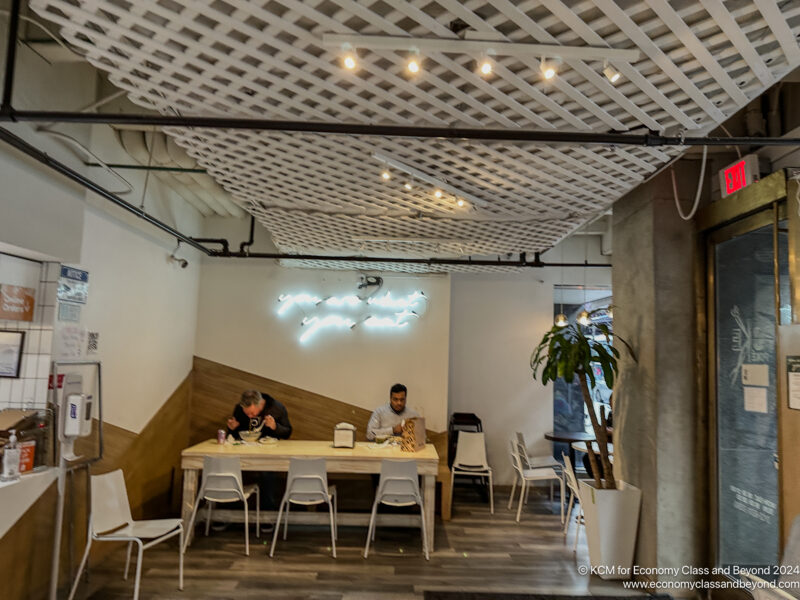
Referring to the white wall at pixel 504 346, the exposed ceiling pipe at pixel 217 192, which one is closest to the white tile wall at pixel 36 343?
the exposed ceiling pipe at pixel 217 192

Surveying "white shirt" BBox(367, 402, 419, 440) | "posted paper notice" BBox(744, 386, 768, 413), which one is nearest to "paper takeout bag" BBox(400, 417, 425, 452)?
"white shirt" BBox(367, 402, 419, 440)

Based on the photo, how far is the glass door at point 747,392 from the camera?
3642 millimetres

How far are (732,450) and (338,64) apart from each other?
387 cm

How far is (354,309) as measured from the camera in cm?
743

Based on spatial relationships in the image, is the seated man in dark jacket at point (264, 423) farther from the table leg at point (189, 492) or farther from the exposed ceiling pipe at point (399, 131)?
the exposed ceiling pipe at point (399, 131)

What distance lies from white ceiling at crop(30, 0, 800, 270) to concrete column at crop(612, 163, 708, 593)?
56 cm

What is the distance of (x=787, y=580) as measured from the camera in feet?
8.80

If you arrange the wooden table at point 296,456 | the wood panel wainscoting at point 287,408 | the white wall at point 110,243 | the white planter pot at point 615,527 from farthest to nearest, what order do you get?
the wood panel wainscoting at point 287,408 < the wooden table at point 296,456 < the white planter pot at point 615,527 < the white wall at point 110,243

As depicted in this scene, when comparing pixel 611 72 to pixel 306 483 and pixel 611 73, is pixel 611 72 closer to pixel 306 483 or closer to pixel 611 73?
pixel 611 73

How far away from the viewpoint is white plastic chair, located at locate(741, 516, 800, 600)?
8.14ft

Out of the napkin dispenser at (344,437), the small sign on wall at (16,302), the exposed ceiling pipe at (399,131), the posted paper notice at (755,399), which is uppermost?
the exposed ceiling pipe at (399,131)

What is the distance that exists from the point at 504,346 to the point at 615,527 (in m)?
3.86

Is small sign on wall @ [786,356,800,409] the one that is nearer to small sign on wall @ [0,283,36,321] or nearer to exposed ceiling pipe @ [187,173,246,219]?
small sign on wall @ [0,283,36,321]

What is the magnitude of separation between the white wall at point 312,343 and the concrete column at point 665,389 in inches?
122
